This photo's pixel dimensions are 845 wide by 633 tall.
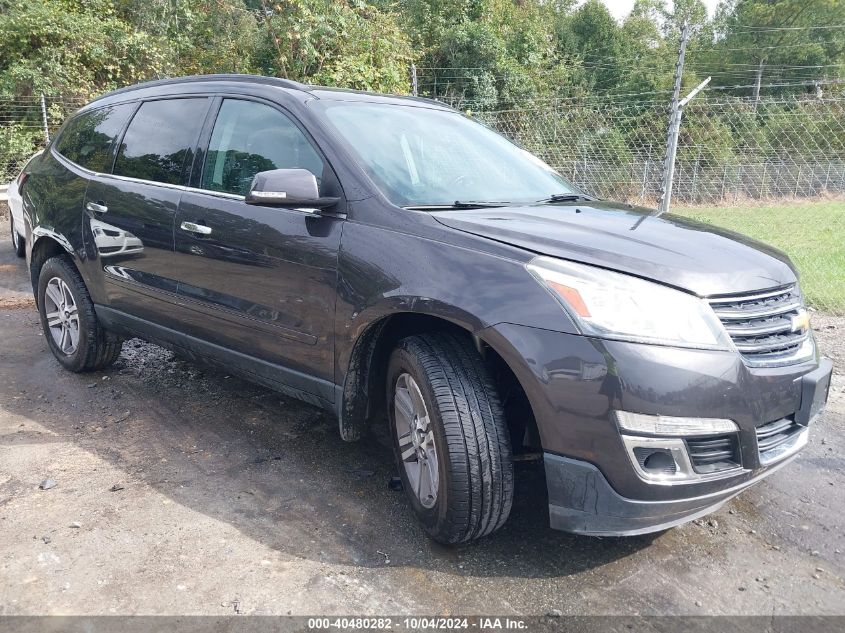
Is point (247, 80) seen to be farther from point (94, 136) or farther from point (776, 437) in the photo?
point (776, 437)

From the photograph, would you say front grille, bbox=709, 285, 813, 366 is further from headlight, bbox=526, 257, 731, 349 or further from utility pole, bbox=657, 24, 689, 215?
utility pole, bbox=657, 24, 689, 215

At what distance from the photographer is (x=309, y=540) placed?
111 inches

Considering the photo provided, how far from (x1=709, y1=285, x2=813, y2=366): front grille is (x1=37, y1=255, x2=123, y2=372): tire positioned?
3.76m

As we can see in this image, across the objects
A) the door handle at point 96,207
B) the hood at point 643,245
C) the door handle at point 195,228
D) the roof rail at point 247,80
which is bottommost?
the door handle at point 96,207

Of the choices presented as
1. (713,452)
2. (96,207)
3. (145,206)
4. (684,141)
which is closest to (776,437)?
(713,452)

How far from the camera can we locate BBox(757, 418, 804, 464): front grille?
2.44 metres

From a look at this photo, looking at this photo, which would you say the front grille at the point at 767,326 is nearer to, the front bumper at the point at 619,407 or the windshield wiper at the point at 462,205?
the front bumper at the point at 619,407

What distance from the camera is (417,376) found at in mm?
2697

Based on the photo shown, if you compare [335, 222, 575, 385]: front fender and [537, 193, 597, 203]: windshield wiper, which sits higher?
[537, 193, 597, 203]: windshield wiper

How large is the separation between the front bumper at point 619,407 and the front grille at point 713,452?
23 mm

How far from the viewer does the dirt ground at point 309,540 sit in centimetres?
245

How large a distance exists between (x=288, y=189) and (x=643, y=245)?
1415 millimetres

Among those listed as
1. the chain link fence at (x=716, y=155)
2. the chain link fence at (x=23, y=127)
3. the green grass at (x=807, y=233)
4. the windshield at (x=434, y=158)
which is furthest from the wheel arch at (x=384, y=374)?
the chain link fence at (x=23, y=127)

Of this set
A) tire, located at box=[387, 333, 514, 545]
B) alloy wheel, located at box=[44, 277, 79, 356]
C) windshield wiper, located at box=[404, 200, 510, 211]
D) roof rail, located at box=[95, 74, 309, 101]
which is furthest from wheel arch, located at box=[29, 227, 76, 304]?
tire, located at box=[387, 333, 514, 545]
